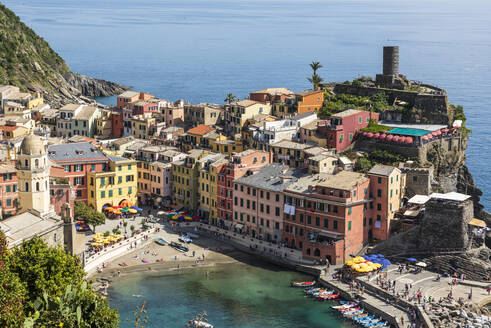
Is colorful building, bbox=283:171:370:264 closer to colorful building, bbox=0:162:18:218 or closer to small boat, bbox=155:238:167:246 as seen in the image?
small boat, bbox=155:238:167:246

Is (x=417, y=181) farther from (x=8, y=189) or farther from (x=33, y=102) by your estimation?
(x=33, y=102)

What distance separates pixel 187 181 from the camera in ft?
318

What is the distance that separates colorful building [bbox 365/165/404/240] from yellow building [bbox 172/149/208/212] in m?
23.2

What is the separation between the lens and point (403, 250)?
271 feet

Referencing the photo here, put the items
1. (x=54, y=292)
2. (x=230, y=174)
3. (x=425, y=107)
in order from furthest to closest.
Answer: (x=425, y=107), (x=230, y=174), (x=54, y=292)

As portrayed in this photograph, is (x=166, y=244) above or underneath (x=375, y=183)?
underneath

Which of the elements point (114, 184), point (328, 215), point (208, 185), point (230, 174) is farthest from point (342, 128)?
point (114, 184)

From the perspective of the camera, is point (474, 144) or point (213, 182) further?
point (474, 144)

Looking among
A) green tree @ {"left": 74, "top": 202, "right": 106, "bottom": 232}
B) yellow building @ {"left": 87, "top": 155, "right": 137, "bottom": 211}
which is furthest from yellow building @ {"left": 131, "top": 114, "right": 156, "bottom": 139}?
green tree @ {"left": 74, "top": 202, "right": 106, "bottom": 232}

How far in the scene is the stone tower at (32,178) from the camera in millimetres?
78812

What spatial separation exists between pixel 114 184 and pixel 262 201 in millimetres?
20207

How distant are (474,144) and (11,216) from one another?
95779 mm

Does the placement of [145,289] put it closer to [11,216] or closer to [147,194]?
[11,216]

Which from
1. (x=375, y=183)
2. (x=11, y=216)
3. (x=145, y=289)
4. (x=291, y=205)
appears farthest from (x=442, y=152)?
(x=11, y=216)
